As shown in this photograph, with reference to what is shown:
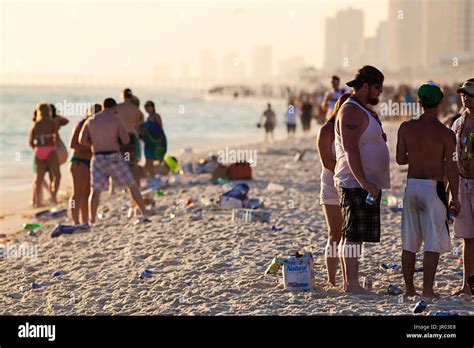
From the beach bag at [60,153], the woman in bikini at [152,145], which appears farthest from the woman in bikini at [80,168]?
the woman in bikini at [152,145]

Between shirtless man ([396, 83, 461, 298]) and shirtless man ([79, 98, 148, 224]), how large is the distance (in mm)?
4045

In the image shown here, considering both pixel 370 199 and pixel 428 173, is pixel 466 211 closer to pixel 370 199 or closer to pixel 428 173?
pixel 428 173

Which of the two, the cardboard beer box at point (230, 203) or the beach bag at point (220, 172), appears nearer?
the cardboard beer box at point (230, 203)

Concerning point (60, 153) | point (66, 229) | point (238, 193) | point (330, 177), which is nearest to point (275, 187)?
point (238, 193)

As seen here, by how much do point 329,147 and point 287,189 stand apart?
606 centimetres

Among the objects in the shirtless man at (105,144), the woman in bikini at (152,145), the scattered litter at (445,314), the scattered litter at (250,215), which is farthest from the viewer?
the woman in bikini at (152,145)

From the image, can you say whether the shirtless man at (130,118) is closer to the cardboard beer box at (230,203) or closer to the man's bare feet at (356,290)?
the cardboard beer box at (230,203)

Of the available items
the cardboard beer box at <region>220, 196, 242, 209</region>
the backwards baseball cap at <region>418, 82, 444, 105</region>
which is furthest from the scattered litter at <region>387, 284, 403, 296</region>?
the cardboard beer box at <region>220, 196, 242, 209</region>

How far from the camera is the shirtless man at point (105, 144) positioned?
28.6 feet

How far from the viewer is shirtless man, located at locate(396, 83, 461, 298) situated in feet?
17.5

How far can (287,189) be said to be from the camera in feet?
38.8

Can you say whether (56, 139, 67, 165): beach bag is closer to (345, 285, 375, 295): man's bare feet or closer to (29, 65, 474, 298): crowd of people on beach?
(29, 65, 474, 298): crowd of people on beach
